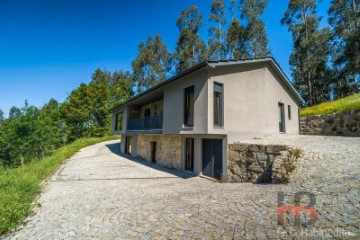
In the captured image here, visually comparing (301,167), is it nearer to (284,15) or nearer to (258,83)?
(258,83)

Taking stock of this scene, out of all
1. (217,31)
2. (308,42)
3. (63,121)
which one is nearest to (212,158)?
(217,31)

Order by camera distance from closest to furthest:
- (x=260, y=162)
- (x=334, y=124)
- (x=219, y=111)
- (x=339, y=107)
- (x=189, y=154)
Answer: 1. (x=260, y=162)
2. (x=219, y=111)
3. (x=189, y=154)
4. (x=334, y=124)
5. (x=339, y=107)

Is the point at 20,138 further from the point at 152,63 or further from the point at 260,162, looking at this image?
the point at 260,162

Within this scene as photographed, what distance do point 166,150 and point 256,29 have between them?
69.5ft

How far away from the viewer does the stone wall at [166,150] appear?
41.7 feet

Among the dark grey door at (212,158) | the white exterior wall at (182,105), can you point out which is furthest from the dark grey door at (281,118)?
the white exterior wall at (182,105)

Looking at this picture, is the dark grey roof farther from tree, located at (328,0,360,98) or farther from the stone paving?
tree, located at (328,0,360,98)

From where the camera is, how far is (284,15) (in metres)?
26.2

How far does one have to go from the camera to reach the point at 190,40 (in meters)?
27.2

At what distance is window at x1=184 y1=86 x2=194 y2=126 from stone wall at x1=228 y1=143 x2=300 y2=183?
8.85 ft

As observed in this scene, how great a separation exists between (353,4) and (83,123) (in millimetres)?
44937

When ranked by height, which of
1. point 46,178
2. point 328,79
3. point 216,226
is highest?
point 328,79

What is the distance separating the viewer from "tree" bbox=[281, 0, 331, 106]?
78.9 feet

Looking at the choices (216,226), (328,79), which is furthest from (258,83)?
(328,79)
